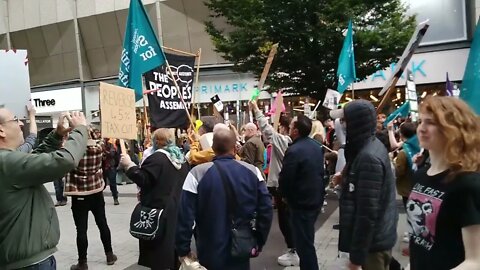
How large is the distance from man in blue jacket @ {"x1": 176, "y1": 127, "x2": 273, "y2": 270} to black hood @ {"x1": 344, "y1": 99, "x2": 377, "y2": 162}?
83 cm

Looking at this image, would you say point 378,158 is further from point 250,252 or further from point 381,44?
point 381,44

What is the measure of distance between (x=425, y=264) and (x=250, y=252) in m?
1.50

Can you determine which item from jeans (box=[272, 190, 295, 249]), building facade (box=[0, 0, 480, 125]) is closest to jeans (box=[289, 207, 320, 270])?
jeans (box=[272, 190, 295, 249])

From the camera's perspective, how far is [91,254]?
6.95 metres

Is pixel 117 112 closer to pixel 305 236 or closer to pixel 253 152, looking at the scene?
pixel 305 236

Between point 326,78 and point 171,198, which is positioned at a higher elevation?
point 326,78

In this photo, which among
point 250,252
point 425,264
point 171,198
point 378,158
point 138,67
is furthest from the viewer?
point 138,67

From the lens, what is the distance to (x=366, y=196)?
307 centimetres

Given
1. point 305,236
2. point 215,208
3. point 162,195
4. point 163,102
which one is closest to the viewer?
point 215,208

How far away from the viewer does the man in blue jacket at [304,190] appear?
503cm

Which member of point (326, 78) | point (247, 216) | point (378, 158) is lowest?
point (247, 216)

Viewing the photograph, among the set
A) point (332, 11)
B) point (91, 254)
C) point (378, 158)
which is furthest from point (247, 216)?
point (332, 11)

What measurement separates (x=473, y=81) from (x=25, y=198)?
3556mm

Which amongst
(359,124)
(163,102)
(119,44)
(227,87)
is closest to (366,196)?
(359,124)
